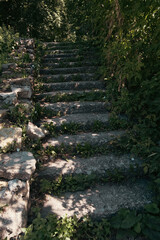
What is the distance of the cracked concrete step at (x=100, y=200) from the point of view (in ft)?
7.92

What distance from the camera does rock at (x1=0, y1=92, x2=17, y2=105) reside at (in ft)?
12.4

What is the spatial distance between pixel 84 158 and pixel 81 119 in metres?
1.01

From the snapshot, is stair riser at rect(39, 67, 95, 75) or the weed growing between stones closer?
the weed growing between stones

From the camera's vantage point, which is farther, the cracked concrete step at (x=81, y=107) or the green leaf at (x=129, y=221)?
the cracked concrete step at (x=81, y=107)

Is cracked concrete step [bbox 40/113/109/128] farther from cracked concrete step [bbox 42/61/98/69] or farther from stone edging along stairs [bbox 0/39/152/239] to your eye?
cracked concrete step [bbox 42/61/98/69]

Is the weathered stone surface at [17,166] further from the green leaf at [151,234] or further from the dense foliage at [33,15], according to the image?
the dense foliage at [33,15]

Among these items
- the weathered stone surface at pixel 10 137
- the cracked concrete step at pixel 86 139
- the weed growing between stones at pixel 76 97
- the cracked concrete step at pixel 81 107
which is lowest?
the cracked concrete step at pixel 86 139

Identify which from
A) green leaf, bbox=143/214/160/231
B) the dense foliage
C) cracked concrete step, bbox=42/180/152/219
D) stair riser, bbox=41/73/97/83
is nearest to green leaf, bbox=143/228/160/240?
green leaf, bbox=143/214/160/231

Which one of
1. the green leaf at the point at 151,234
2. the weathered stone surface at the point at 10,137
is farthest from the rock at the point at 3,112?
the green leaf at the point at 151,234

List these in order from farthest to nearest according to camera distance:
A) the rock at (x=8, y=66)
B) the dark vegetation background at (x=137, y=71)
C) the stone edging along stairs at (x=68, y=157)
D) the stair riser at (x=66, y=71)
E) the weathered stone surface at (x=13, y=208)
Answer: the stair riser at (x=66, y=71), the rock at (x=8, y=66), the dark vegetation background at (x=137, y=71), the stone edging along stairs at (x=68, y=157), the weathered stone surface at (x=13, y=208)

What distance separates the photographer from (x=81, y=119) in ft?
12.8

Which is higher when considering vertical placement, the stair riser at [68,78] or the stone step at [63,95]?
the stair riser at [68,78]

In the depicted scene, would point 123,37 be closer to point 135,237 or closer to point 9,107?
point 9,107

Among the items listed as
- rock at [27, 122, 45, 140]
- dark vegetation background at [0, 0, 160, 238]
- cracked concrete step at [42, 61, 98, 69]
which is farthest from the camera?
cracked concrete step at [42, 61, 98, 69]
